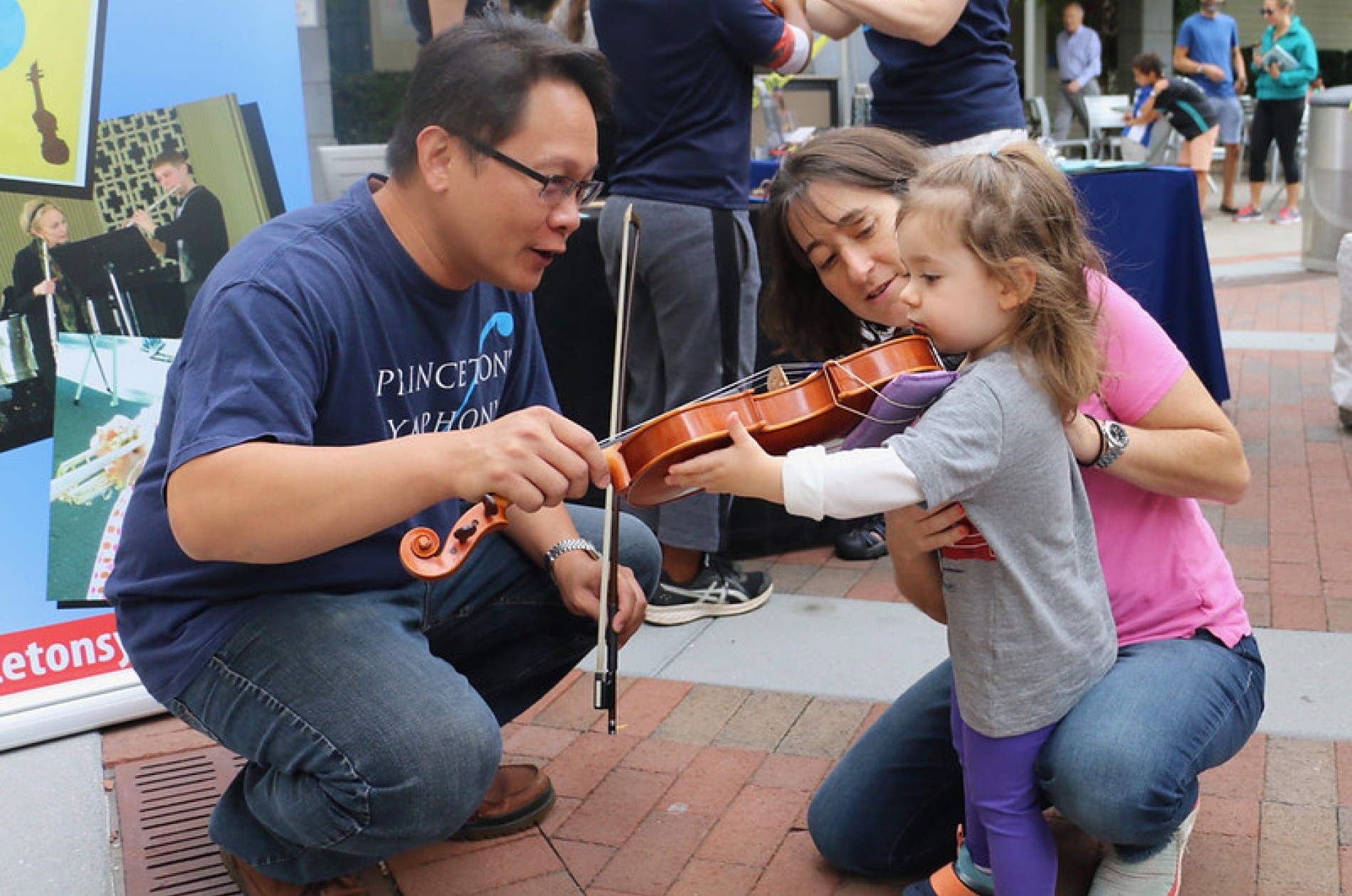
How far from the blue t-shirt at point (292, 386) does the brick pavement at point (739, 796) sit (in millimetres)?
628

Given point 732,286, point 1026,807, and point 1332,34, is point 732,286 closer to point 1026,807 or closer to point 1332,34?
point 1026,807

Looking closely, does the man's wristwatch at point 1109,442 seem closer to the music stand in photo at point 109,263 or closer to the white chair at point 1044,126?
the music stand in photo at point 109,263

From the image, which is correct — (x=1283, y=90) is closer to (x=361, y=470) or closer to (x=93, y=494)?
(x=93, y=494)

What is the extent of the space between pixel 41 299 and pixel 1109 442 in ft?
7.28

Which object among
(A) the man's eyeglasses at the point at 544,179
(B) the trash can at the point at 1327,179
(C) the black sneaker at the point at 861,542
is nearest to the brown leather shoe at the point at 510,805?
(A) the man's eyeglasses at the point at 544,179

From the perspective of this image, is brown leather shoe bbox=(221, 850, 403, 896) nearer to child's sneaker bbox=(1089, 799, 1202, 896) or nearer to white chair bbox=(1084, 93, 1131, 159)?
child's sneaker bbox=(1089, 799, 1202, 896)

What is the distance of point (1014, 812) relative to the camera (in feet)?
7.03

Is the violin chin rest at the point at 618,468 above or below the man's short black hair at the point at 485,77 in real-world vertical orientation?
below

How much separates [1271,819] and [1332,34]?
23.5 m

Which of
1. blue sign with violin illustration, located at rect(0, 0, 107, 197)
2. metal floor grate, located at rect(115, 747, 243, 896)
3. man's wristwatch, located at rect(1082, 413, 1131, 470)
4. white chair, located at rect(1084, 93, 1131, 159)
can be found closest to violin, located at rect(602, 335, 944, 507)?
man's wristwatch, located at rect(1082, 413, 1131, 470)

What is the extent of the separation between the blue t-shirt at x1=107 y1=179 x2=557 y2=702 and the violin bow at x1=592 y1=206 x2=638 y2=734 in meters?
0.33

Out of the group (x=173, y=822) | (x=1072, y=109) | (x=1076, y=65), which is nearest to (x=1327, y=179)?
(x=1076, y=65)

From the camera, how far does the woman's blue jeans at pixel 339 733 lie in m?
2.11

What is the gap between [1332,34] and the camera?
74.8ft
